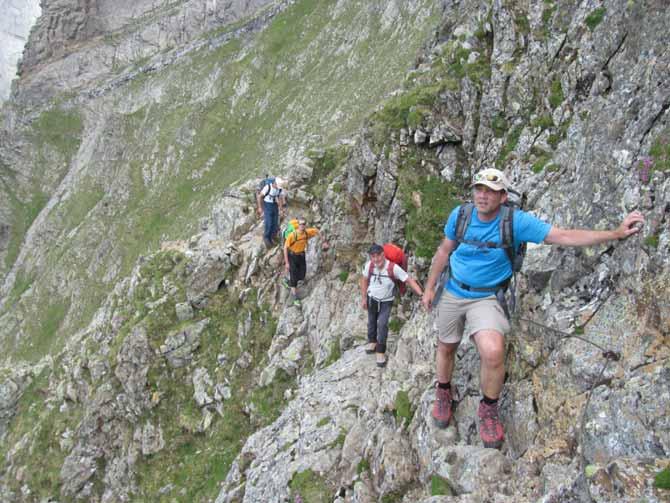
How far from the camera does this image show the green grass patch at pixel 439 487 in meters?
6.31

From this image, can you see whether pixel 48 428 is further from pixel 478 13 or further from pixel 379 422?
pixel 478 13

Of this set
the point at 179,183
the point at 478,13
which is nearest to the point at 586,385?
the point at 478,13

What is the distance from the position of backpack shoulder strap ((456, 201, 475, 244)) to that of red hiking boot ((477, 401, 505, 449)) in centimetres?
226

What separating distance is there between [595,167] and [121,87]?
101476mm

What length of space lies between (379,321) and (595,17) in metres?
7.66

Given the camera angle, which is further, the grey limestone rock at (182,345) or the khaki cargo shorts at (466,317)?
the grey limestone rock at (182,345)

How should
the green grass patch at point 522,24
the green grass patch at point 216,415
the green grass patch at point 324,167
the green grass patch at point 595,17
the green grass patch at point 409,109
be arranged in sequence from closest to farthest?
the green grass patch at point 595,17 < the green grass patch at point 522,24 < the green grass patch at point 409,109 < the green grass patch at point 216,415 < the green grass patch at point 324,167

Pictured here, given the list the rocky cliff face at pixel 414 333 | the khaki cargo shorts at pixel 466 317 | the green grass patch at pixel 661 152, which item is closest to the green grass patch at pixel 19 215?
the rocky cliff face at pixel 414 333

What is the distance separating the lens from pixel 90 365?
874 inches

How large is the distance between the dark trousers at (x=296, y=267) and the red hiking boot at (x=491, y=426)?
10163 mm

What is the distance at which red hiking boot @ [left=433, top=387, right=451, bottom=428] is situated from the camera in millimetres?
7363

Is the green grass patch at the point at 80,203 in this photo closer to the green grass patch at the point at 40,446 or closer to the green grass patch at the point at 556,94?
the green grass patch at the point at 40,446

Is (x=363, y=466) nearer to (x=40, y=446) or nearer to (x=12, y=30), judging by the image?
(x=40, y=446)

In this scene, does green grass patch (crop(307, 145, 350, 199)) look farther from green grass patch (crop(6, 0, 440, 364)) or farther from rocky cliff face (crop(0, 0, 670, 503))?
green grass patch (crop(6, 0, 440, 364))
